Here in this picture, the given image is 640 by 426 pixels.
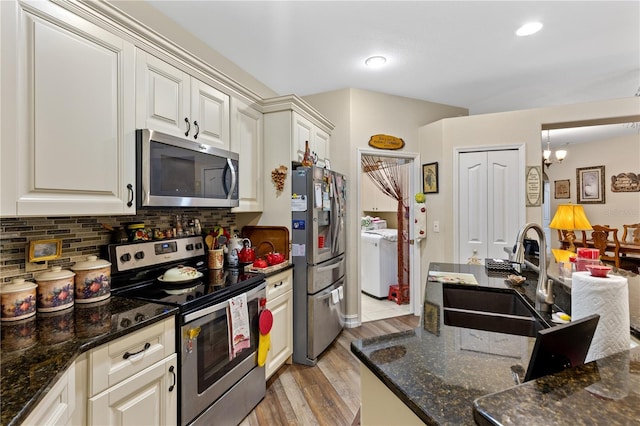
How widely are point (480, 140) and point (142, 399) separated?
12.1ft

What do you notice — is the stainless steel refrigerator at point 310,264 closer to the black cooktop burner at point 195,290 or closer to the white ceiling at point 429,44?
the black cooktop burner at point 195,290

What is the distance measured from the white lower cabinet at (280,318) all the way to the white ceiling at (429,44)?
73.7 inches

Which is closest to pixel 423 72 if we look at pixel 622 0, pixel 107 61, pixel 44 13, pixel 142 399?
pixel 622 0

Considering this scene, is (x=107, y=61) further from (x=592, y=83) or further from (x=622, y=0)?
(x=592, y=83)

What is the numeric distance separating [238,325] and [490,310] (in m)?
1.44

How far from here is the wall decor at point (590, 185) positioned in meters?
5.42

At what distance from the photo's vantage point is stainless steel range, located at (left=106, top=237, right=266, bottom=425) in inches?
56.1

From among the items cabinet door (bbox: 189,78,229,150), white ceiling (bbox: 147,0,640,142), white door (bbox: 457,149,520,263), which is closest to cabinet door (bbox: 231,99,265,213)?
cabinet door (bbox: 189,78,229,150)

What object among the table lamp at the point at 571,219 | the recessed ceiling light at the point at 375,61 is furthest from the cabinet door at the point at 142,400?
the table lamp at the point at 571,219

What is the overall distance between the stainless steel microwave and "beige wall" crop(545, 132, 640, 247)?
672cm

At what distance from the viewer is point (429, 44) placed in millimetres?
2436

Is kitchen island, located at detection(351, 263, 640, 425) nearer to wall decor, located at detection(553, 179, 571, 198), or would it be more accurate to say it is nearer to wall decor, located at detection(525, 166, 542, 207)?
wall decor, located at detection(525, 166, 542, 207)

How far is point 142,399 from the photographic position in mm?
1230

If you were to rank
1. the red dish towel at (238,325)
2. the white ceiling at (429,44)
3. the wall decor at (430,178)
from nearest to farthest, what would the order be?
the red dish towel at (238,325) < the white ceiling at (429,44) < the wall decor at (430,178)
